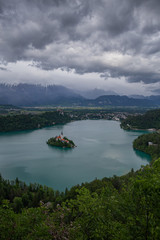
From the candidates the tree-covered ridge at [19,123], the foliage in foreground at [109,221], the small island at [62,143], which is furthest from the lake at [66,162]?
the tree-covered ridge at [19,123]

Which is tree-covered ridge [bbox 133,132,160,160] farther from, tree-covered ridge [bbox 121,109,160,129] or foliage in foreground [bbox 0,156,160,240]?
foliage in foreground [bbox 0,156,160,240]

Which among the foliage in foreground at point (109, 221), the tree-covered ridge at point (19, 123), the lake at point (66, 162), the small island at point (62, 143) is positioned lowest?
the lake at point (66, 162)

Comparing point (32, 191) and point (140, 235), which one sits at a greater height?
point (140, 235)

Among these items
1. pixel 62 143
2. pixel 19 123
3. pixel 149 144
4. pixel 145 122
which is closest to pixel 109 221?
pixel 149 144

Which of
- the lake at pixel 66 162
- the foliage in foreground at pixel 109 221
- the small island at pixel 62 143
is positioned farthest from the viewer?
the small island at pixel 62 143

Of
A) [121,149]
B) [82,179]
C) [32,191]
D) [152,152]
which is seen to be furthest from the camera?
[121,149]

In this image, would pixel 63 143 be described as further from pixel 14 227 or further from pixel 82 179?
pixel 14 227

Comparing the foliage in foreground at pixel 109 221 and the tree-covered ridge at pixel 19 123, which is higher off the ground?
the foliage in foreground at pixel 109 221

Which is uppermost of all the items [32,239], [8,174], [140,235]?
[140,235]

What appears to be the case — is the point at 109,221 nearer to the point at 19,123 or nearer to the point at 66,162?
the point at 66,162

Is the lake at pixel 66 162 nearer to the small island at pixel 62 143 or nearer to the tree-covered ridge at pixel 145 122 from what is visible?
the small island at pixel 62 143

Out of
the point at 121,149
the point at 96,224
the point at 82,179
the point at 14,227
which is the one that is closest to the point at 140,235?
the point at 96,224
